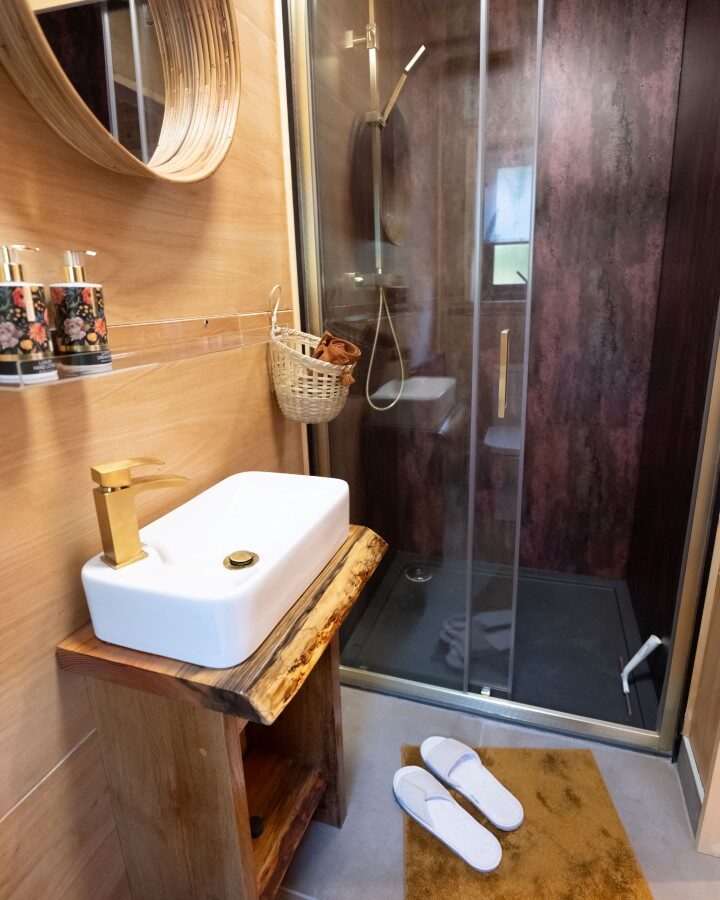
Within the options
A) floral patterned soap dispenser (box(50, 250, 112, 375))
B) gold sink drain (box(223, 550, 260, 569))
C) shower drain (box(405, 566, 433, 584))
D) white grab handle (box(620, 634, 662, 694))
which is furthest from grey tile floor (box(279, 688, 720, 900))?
floral patterned soap dispenser (box(50, 250, 112, 375))

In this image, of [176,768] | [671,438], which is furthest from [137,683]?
[671,438]

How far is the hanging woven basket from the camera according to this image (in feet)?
4.69

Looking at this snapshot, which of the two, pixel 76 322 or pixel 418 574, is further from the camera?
pixel 418 574

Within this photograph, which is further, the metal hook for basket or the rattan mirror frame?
the metal hook for basket

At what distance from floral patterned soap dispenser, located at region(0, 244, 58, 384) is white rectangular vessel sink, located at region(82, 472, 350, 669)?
34 centimetres

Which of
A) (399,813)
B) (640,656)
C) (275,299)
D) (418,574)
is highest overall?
(275,299)

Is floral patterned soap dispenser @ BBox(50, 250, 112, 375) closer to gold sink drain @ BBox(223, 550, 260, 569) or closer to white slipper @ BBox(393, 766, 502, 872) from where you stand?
gold sink drain @ BBox(223, 550, 260, 569)

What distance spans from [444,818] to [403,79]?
2146 millimetres

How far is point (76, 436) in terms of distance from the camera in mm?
922

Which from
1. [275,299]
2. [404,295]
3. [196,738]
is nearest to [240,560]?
[196,738]

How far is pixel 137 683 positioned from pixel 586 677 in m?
1.68

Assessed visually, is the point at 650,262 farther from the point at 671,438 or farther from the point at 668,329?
the point at 671,438

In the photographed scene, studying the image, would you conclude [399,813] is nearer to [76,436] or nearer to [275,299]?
[76,436]

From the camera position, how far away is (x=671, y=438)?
1883 mm
